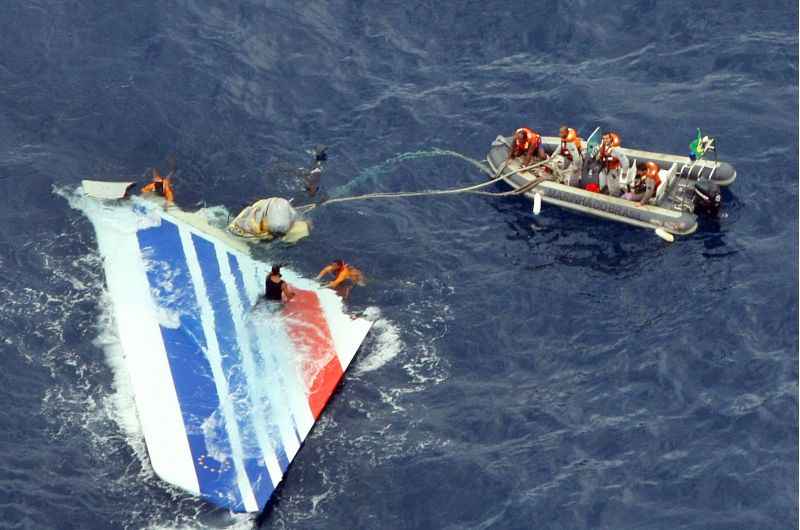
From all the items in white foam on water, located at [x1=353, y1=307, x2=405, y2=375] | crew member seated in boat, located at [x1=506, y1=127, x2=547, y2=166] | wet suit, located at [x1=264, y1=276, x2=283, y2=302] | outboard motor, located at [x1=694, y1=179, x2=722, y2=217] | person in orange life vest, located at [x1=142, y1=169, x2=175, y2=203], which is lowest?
white foam on water, located at [x1=353, y1=307, x2=405, y2=375]

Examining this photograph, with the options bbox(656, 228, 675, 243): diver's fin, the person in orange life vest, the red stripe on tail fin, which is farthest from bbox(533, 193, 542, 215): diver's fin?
the person in orange life vest

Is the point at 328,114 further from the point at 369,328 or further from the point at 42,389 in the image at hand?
the point at 42,389

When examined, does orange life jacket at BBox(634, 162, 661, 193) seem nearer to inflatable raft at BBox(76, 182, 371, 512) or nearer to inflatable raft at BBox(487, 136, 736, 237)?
inflatable raft at BBox(487, 136, 736, 237)

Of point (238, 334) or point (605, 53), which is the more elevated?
point (605, 53)

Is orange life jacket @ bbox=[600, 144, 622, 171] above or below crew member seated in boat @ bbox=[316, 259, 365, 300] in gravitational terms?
above

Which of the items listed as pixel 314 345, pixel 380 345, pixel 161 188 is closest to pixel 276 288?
pixel 314 345

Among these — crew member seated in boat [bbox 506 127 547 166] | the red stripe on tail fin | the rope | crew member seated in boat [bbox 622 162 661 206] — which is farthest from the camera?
crew member seated in boat [bbox 506 127 547 166]

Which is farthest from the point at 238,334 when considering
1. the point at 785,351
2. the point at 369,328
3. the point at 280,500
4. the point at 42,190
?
the point at 785,351
